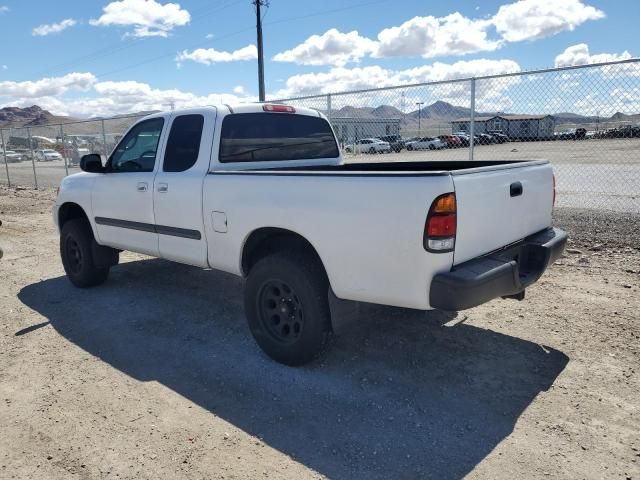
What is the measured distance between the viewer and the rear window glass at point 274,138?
14.8 feet

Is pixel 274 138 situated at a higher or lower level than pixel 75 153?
lower

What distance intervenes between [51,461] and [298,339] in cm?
167

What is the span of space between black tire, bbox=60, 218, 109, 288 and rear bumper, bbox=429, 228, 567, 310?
4361 mm

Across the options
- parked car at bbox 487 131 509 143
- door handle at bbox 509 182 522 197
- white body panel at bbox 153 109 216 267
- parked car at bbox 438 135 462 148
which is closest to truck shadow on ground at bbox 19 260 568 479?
white body panel at bbox 153 109 216 267

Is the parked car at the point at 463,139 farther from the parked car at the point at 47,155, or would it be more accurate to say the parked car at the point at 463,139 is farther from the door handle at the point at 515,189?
the parked car at the point at 47,155

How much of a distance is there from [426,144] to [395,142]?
724 mm

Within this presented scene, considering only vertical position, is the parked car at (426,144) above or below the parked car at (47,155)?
below

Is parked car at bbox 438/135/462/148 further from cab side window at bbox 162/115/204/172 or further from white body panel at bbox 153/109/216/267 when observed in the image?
white body panel at bbox 153/109/216/267

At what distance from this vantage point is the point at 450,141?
416 inches

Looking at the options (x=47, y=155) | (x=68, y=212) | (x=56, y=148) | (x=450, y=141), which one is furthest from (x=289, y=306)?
(x=47, y=155)

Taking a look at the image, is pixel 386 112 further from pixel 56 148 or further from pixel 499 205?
pixel 56 148

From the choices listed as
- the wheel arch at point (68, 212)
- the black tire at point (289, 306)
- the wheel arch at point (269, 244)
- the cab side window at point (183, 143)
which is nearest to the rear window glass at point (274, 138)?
the cab side window at point (183, 143)

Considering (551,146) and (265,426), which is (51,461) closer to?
(265,426)

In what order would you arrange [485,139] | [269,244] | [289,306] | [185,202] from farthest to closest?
1. [485,139]
2. [185,202]
3. [269,244]
4. [289,306]
